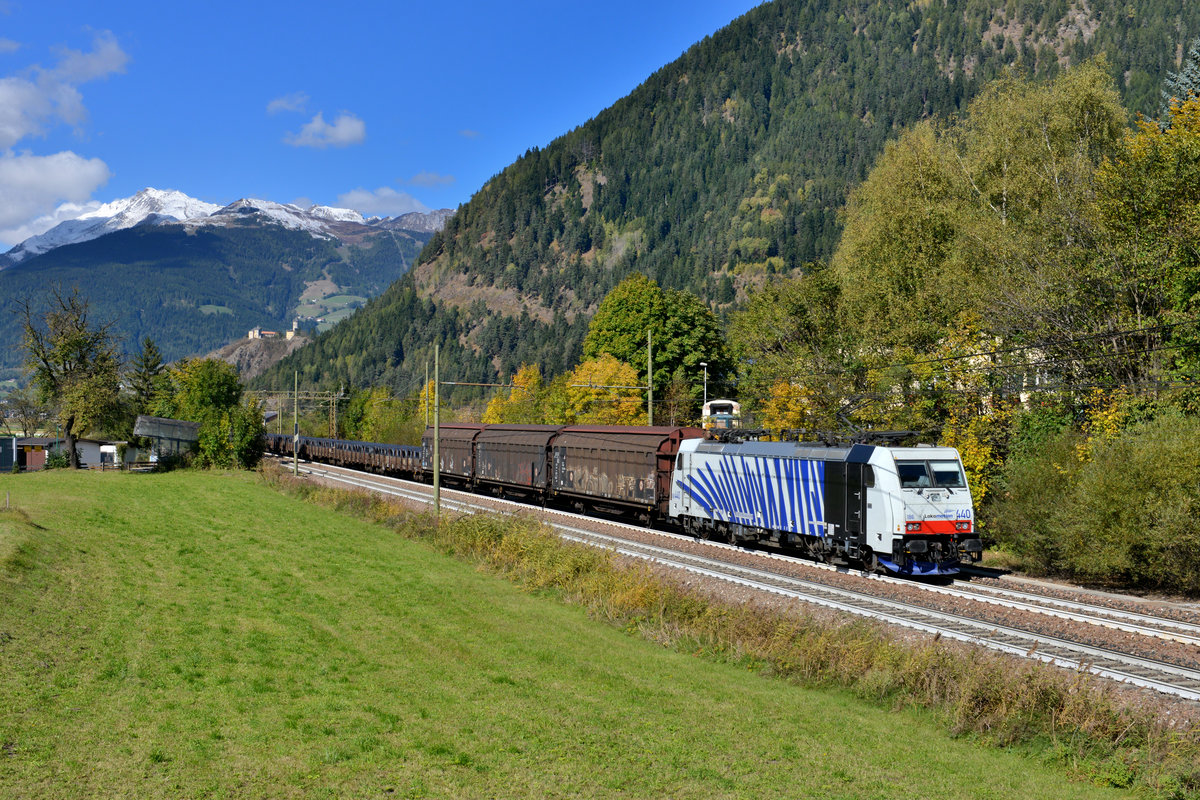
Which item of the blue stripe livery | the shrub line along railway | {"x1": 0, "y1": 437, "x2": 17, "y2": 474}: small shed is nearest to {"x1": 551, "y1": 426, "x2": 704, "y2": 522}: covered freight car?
the blue stripe livery

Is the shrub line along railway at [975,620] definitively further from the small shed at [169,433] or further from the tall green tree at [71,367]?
the tall green tree at [71,367]

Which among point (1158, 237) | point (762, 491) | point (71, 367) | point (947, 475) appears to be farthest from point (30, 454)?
point (1158, 237)

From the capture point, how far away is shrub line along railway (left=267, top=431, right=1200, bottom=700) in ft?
48.9

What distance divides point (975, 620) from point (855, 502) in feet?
21.1

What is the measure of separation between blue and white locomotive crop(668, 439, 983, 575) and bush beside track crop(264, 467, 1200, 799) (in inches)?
230

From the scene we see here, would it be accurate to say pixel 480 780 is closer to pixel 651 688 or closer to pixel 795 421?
pixel 651 688

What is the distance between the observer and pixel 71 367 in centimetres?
6325

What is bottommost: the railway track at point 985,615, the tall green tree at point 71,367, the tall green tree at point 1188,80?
the railway track at point 985,615

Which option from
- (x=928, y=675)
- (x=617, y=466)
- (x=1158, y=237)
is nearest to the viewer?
(x=928, y=675)

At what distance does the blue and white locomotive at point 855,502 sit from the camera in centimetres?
2386

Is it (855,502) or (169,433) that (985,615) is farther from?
(169,433)

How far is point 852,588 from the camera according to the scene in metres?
22.6

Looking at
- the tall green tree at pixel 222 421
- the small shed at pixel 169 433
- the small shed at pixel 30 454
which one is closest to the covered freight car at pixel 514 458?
the tall green tree at pixel 222 421

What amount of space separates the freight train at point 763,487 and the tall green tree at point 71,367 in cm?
3318
